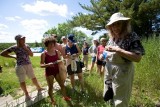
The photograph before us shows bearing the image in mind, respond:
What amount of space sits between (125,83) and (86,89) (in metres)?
4.45

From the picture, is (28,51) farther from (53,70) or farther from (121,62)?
(121,62)

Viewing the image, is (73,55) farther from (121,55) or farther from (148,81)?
(121,55)

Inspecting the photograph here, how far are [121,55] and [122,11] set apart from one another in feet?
81.6

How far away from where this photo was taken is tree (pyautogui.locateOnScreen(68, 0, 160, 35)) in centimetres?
2832

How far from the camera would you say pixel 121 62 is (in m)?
3.80

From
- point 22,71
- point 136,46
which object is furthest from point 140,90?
point 136,46

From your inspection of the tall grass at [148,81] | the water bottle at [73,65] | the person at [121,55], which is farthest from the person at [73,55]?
the person at [121,55]

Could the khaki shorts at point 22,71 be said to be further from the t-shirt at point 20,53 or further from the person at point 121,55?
the person at point 121,55

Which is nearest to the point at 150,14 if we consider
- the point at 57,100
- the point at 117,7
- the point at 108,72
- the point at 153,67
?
the point at 117,7

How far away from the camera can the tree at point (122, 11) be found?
28.3 metres

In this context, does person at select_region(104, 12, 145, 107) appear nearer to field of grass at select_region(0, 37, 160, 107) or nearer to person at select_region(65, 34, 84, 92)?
field of grass at select_region(0, 37, 160, 107)

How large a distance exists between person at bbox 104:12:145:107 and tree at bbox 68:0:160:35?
2409cm

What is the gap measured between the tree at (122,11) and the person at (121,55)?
24.1 m

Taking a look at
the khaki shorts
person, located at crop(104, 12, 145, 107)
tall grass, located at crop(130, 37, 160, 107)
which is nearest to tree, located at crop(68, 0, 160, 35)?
tall grass, located at crop(130, 37, 160, 107)
